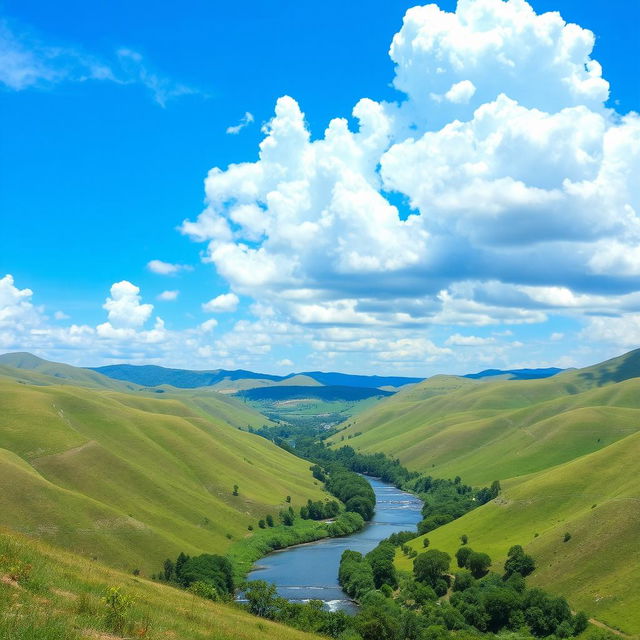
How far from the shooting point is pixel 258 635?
3828 centimetres

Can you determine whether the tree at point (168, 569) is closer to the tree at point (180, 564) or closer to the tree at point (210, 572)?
the tree at point (180, 564)

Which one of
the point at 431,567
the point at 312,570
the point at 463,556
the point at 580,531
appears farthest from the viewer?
the point at 312,570

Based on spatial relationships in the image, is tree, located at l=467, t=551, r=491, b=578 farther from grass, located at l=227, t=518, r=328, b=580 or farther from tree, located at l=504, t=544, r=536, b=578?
grass, located at l=227, t=518, r=328, b=580

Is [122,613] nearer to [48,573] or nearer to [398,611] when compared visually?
[48,573]

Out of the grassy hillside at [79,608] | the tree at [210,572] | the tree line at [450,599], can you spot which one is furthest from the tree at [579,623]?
the grassy hillside at [79,608]

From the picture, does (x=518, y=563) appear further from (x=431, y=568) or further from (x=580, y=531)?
(x=431, y=568)

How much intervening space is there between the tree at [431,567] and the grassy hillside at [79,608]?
99.8 meters

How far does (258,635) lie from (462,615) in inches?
3448

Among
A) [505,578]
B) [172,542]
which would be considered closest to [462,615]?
[505,578]

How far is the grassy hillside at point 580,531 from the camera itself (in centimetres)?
10956

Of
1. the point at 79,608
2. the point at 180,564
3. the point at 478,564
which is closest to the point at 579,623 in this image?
the point at 478,564

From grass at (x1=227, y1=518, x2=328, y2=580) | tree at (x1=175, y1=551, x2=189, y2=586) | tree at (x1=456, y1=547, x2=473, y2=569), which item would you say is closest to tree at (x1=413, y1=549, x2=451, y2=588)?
tree at (x1=456, y1=547, x2=473, y2=569)

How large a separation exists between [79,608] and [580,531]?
12927cm

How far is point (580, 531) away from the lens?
431ft
